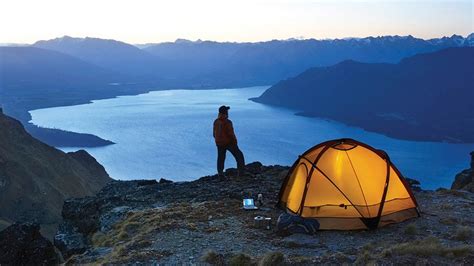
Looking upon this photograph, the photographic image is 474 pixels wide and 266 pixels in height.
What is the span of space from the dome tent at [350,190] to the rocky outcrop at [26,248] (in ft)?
24.3

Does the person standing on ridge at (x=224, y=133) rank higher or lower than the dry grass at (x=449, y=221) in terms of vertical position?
higher

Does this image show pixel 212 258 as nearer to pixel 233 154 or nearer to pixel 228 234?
pixel 228 234

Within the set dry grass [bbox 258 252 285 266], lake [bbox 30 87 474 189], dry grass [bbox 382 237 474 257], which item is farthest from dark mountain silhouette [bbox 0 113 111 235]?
dry grass [bbox 382 237 474 257]

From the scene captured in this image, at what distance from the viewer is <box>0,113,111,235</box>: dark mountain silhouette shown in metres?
60.1

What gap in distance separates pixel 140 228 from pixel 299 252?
4410 millimetres

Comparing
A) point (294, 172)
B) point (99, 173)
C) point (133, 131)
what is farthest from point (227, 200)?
point (133, 131)

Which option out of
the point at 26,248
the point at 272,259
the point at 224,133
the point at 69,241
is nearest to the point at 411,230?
the point at 272,259

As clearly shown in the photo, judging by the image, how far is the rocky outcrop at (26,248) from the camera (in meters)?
14.3

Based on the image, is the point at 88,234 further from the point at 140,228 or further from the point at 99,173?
the point at 99,173

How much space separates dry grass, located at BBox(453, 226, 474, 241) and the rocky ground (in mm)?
22

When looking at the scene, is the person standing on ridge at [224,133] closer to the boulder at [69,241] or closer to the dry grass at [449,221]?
the boulder at [69,241]

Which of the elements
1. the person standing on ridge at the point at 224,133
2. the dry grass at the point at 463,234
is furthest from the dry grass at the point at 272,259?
the person standing on ridge at the point at 224,133

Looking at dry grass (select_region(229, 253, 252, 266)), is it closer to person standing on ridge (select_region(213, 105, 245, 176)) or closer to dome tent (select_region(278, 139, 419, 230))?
dome tent (select_region(278, 139, 419, 230))

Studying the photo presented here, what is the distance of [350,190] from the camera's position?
11953 millimetres
